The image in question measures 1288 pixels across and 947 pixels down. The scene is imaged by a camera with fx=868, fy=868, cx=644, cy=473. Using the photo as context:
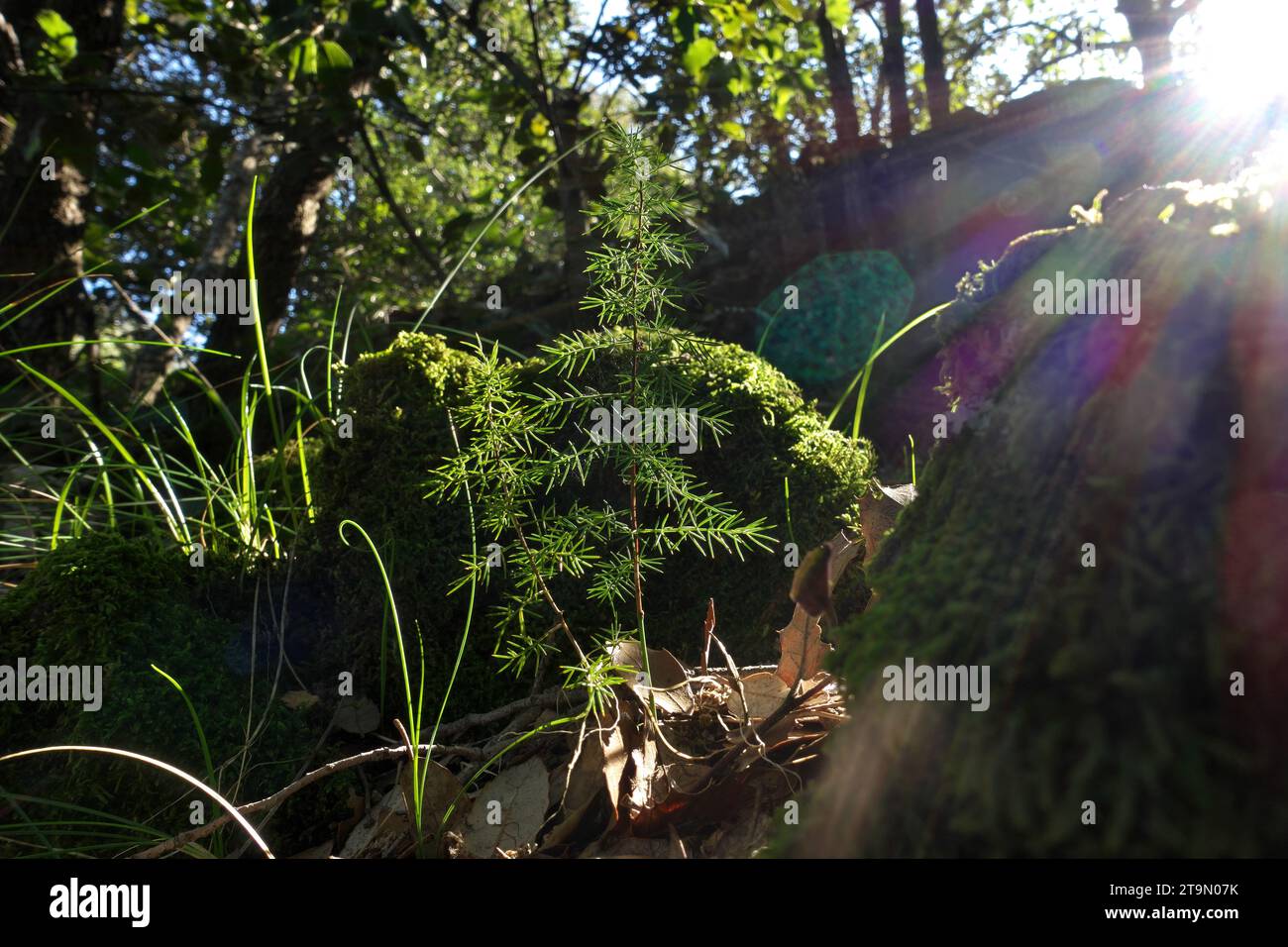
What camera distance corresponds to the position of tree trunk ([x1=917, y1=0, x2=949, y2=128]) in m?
6.61

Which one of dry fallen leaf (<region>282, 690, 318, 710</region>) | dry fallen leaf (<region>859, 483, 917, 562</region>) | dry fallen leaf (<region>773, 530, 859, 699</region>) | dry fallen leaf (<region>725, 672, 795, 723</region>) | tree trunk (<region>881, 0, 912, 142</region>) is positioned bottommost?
dry fallen leaf (<region>282, 690, 318, 710</region>)

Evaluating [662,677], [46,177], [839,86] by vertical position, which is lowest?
[662,677]

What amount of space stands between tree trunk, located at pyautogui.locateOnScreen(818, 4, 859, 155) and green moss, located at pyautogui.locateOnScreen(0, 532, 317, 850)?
17.9 feet

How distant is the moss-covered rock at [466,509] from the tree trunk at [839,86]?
4.50 metres

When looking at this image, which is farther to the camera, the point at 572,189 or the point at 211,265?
the point at 211,265

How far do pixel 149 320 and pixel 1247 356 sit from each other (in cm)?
300

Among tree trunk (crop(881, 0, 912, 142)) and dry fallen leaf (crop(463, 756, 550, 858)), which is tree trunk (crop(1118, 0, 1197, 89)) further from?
dry fallen leaf (crop(463, 756, 550, 858))

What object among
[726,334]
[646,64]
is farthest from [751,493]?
[646,64]

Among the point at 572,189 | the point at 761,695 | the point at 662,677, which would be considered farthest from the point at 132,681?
the point at 572,189

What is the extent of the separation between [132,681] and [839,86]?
6.32 m

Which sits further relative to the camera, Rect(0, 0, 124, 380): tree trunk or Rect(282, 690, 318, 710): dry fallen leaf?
Rect(0, 0, 124, 380): tree trunk

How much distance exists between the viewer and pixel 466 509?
2.29m

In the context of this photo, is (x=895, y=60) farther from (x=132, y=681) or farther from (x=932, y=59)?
(x=132, y=681)

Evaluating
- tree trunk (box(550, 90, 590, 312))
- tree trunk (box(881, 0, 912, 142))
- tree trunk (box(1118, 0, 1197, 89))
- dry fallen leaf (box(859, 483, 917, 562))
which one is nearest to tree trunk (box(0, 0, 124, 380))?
tree trunk (box(550, 90, 590, 312))
